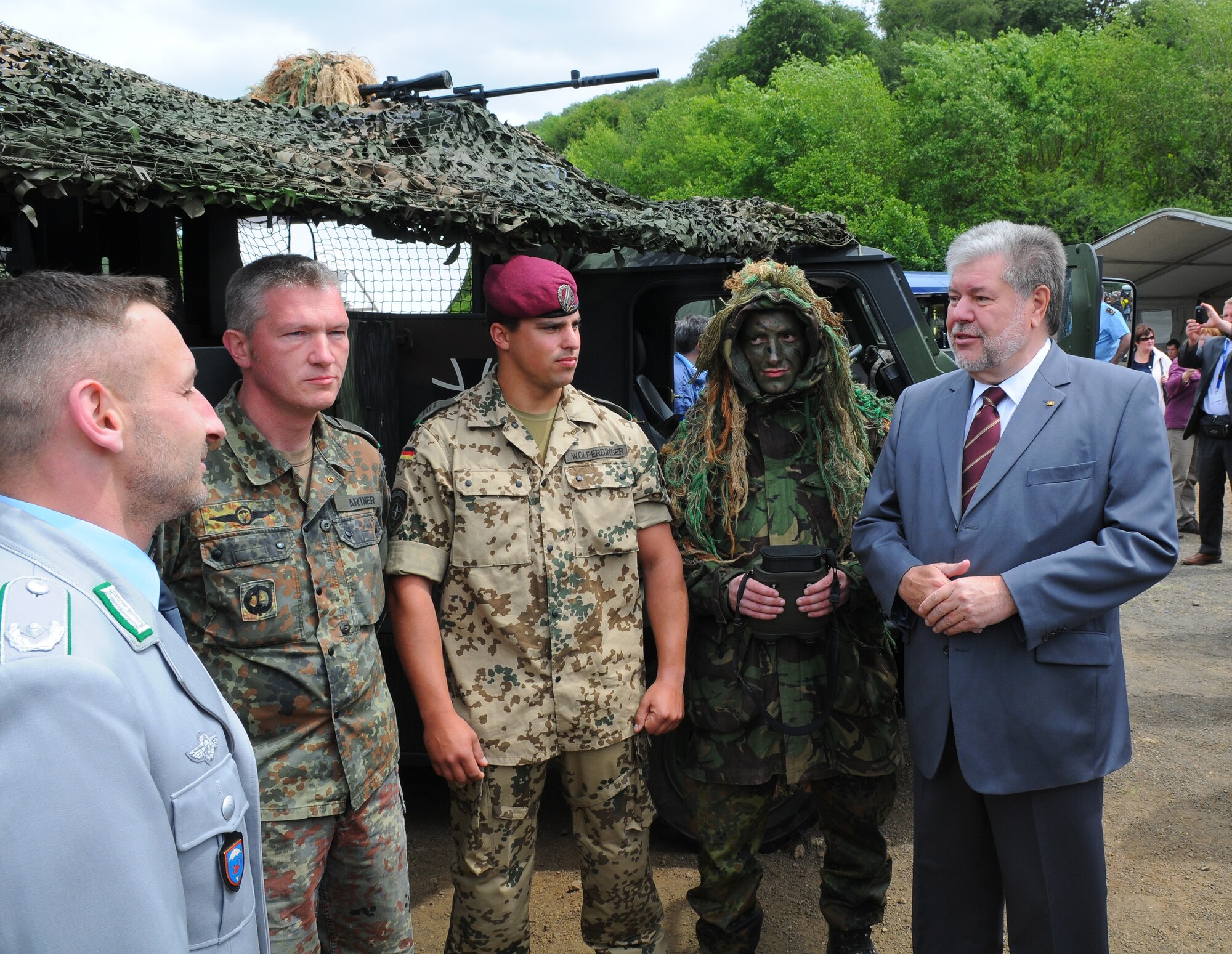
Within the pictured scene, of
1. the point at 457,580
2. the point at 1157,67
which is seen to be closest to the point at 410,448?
the point at 457,580

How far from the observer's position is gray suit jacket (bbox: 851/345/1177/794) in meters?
2.01

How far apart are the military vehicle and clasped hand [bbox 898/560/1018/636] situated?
0.97m

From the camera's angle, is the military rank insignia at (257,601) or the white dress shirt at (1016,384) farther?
the white dress shirt at (1016,384)

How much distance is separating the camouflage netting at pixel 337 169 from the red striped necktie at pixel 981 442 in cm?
127

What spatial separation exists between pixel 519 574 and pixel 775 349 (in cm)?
94

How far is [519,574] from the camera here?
235 centimetres

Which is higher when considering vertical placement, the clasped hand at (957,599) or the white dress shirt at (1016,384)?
the white dress shirt at (1016,384)

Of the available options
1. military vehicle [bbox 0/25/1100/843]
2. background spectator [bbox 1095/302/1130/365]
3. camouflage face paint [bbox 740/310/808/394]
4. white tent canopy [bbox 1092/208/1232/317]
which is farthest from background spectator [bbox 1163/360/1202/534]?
camouflage face paint [bbox 740/310/808/394]

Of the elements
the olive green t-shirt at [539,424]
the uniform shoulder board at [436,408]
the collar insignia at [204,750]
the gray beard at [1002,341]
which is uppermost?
the gray beard at [1002,341]

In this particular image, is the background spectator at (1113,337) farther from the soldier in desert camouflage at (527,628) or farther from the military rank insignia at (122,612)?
the military rank insignia at (122,612)

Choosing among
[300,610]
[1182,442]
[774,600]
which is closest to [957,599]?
[774,600]

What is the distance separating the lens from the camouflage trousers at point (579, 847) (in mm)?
2305

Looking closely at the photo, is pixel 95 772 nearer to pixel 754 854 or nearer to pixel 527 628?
pixel 527 628

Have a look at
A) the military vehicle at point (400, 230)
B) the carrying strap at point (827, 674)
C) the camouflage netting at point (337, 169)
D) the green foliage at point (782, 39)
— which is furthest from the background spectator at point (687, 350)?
the green foliage at point (782, 39)
